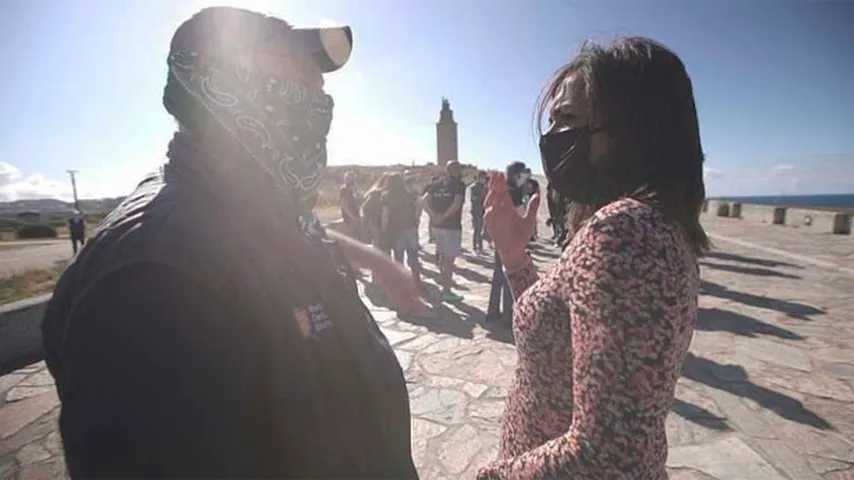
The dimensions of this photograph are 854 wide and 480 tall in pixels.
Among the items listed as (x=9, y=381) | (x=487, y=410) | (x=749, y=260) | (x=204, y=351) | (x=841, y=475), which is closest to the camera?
(x=204, y=351)

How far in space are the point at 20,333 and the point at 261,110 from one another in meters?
5.76

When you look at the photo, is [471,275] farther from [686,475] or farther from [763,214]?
[763,214]

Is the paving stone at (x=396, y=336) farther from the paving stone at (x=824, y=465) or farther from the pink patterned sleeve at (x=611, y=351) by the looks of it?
the pink patterned sleeve at (x=611, y=351)

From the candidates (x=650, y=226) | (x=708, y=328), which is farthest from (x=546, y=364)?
(x=708, y=328)

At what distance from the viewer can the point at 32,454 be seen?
3.21 meters

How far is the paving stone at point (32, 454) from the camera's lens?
10.3 feet

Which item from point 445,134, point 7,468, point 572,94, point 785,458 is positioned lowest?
point 7,468

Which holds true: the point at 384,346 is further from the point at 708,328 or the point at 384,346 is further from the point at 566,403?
the point at 708,328

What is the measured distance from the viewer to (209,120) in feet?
3.76

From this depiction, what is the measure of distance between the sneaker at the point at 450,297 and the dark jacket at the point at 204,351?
5963 mm

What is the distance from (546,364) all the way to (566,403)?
0.47 feet

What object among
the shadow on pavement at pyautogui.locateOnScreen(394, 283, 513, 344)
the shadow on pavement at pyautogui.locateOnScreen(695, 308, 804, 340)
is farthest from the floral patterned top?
the shadow on pavement at pyautogui.locateOnScreen(695, 308, 804, 340)

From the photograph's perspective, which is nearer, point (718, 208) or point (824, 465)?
point (824, 465)

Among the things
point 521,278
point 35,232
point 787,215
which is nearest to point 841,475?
point 521,278
